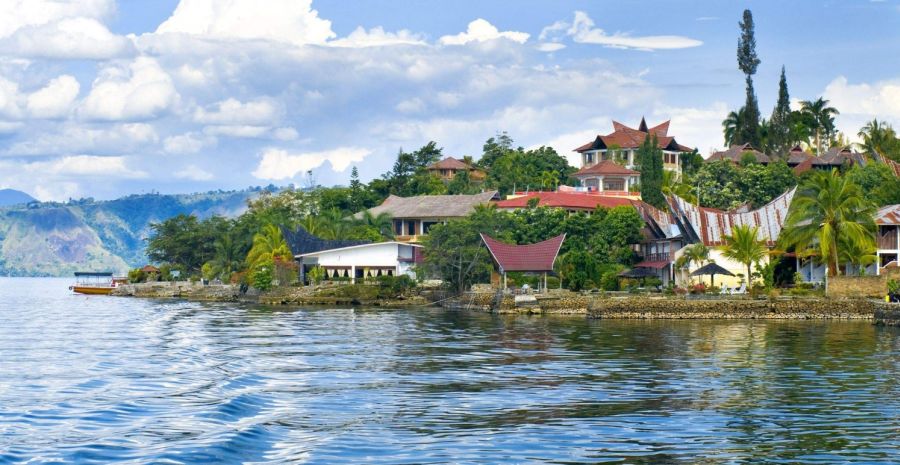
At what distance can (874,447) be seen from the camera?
22.8 metres

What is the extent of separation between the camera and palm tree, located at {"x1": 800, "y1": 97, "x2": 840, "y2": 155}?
429 ft

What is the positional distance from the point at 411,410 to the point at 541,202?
229 ft

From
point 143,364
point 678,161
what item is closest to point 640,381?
point 143,364

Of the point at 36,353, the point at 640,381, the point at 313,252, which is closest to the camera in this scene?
the point at 640,381

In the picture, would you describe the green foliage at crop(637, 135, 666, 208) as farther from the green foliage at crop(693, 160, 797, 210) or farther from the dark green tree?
the dark green tree

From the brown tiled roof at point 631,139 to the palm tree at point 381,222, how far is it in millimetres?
33109

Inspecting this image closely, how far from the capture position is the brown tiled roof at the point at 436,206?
100562mm

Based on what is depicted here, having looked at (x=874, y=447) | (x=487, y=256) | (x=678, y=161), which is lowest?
(x=874, y=447)

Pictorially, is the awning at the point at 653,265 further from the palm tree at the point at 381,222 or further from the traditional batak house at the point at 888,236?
the palm tree at the point at 381,222

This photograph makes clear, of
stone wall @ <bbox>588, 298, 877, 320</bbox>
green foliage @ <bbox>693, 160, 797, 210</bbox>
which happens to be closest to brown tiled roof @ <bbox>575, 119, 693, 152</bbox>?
green foliage @ <bbox>693, 160, 797, 210</bbox>

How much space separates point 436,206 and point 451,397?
73.9 m

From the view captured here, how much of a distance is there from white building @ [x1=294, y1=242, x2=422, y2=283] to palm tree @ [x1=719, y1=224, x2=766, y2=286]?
2955 centimetres

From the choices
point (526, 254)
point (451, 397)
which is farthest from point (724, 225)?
point (451, 397)

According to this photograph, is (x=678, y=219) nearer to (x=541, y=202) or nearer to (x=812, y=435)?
(x=541, y=202)
